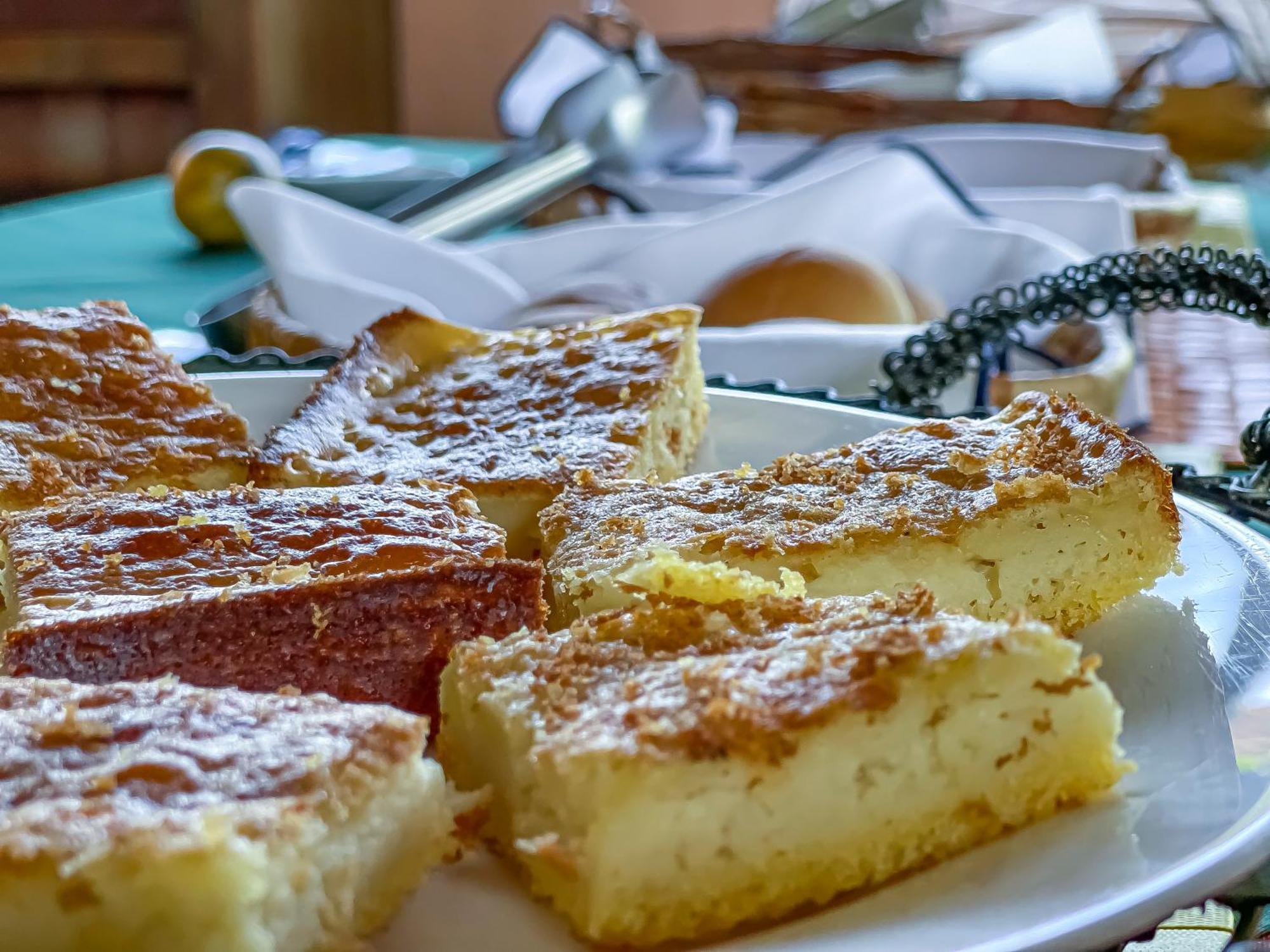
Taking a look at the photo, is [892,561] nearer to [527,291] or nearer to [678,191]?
[527,291]

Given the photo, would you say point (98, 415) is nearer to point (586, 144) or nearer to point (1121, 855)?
point (1121, 855)

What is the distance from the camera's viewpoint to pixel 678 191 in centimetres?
357

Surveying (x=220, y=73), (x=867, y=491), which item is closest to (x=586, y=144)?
(x=867, y=491)

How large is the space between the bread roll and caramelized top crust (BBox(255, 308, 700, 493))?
751 millimetres

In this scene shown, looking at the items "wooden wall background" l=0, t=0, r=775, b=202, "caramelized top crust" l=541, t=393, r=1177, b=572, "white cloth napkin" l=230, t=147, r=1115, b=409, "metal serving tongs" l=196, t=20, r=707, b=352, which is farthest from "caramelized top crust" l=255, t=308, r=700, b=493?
"wooden wall background" l=0, t=0, r=775, b=202

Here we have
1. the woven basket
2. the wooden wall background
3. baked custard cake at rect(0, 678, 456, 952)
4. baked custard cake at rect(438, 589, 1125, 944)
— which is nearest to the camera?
baked custard cake at rect(0, 678, 456, 952)

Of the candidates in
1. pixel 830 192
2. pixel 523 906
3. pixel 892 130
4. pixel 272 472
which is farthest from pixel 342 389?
pixel 892 130

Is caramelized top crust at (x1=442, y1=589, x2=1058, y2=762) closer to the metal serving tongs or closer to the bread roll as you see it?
the bread roll

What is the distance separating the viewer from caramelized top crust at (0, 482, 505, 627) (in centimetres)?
105

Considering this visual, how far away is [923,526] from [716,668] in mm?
364

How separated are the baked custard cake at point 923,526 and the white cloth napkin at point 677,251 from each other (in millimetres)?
805

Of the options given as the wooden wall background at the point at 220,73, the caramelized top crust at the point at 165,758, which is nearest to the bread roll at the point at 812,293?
the caramelized top crust at the point at 165,758

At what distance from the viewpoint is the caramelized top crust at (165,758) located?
2.26ft

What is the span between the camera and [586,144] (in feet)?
12.8
